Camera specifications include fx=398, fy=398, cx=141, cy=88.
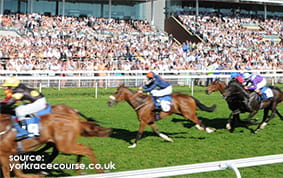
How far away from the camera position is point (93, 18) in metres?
26.6

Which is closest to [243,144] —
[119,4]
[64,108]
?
[64,108]

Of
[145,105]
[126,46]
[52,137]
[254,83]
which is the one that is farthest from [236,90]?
[126,46]

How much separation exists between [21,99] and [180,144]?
3.34m

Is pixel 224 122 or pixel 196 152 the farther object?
pixel 224 122

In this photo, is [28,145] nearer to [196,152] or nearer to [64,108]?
[64,108]

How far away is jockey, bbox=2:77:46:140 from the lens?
5.16 metres

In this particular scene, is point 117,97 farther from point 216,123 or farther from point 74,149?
point 216,123

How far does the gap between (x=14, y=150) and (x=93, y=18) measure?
22214 mm

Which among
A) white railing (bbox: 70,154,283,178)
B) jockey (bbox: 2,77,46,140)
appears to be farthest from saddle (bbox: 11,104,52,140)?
white railing (bbox: 70,154,283,178)

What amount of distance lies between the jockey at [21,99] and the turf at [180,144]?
33.8 inches

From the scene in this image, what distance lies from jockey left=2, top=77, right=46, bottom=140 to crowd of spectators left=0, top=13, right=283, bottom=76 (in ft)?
34.2

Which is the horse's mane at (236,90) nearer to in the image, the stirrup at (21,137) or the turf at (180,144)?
the turf at (180,144)

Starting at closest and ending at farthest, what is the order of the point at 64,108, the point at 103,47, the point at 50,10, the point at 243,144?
the point at 64,108 < the point at 243,144 < the point at 103,47 < the point at 50,10

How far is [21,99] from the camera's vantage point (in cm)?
530
